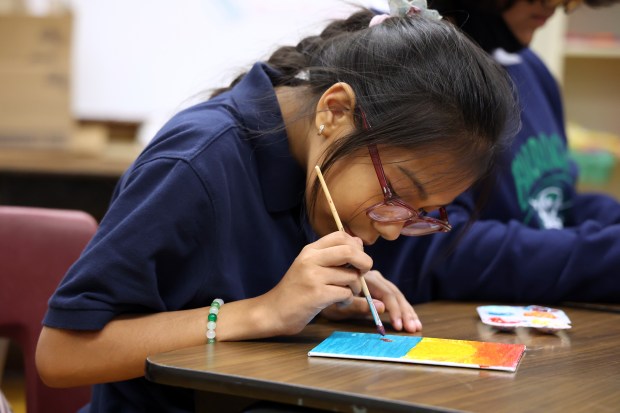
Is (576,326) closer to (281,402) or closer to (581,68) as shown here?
(281,402)

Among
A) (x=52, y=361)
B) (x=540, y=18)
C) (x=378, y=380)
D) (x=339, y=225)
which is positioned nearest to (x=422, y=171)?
(x=339, y=225)

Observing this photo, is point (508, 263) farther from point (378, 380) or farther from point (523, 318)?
point (378, 380)

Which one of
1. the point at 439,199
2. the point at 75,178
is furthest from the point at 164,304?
the point at 75,178

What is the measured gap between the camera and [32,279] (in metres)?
1.46

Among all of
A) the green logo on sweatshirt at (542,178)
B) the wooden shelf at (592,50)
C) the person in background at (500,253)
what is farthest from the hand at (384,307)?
the wooden shelf at (592,50)

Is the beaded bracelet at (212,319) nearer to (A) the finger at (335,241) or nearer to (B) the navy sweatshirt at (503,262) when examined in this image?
(A) the finger at (335,241)

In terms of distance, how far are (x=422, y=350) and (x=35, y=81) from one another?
2262mm

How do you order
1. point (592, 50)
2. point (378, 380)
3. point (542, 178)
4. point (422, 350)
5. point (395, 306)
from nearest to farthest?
point (378, 380) → point (422, 350) → point (395, 306) → point (542, 178) → point (592, 50)

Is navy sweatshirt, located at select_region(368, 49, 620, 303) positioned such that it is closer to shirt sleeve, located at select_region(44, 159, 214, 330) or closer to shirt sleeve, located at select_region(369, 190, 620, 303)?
shirt sleeve, located at select_region(369, 190, 620, 303)

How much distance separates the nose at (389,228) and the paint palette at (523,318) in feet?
0.66

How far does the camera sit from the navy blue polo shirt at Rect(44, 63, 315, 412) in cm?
107

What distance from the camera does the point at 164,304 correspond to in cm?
115

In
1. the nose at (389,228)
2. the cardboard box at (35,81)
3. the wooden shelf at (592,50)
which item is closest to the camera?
the nose at (389,228)

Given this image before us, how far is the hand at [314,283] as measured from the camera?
1062 mm
